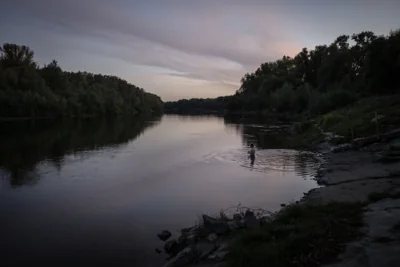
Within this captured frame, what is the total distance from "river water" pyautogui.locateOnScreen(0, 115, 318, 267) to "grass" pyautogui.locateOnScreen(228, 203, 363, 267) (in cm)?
351

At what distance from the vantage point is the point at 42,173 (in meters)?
24.6

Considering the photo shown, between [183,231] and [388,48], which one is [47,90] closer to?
[388,48]

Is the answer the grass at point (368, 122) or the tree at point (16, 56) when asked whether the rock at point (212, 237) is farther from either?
the tree at point (16, 56)

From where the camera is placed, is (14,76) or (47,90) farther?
(47,90)

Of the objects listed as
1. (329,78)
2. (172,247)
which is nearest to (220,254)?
(172,247)

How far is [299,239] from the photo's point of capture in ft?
28.7

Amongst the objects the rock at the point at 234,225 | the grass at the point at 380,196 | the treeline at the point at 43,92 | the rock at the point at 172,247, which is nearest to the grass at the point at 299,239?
the rock at the point at 234,225

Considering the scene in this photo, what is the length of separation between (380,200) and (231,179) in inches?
464

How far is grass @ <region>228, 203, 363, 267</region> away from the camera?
8.09 meters

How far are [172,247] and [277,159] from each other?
20963 millimetres

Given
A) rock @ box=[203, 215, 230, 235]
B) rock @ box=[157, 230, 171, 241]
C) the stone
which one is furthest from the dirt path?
rock @ box=[157, 230, 171, 241]

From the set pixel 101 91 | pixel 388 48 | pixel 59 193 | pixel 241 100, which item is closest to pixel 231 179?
pixel 59 193

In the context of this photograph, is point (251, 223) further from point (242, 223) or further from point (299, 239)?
point (299, 239)

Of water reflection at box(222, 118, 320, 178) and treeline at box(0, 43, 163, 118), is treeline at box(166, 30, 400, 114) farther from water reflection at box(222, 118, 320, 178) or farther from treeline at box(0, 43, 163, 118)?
treeline at box(0, 43, 163, 118)
